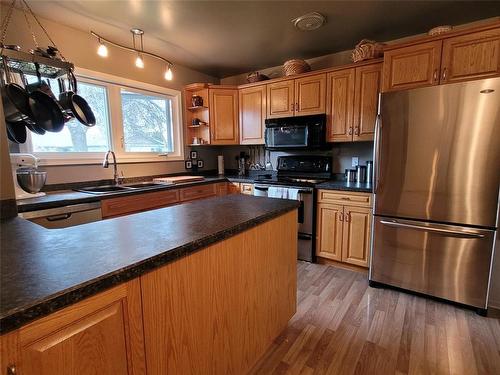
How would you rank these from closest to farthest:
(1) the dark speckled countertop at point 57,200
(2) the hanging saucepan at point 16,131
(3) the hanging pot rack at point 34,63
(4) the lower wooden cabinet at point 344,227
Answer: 1. (3) the hanging pot rack at point 34,63
2. (2) the hanging saucepan at point 16,131
3. (1) the dark speckled countertop at point 57,200
4. (4) the lower wooden cabinet at point 344,227

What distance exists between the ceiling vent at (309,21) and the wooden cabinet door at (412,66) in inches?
26.3

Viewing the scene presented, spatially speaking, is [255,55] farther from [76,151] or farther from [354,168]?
[76,151]

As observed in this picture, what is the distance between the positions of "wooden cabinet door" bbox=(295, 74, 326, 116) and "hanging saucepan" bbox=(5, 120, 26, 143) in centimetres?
260

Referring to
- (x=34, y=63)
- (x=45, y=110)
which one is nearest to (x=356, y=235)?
(x=45, y=110)

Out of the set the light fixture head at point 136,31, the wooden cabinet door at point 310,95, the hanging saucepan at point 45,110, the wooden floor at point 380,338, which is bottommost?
the wooden floor at point 380,338

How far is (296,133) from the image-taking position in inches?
123

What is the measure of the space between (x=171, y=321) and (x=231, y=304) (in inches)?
13.9

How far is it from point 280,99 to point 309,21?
39.9 inches

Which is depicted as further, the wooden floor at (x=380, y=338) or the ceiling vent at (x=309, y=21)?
the ceiling vent at (x=309, y=21)

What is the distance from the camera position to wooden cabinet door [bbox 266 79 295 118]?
317 cm

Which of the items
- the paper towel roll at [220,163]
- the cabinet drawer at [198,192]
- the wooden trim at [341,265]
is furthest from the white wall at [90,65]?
the wooden trim at [341,265]

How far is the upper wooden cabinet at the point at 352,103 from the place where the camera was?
8.64ft

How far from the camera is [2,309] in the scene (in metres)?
0.52

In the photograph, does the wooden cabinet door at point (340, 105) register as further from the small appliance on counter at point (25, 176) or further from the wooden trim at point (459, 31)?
the small appliance on counter at point (25, 176)
